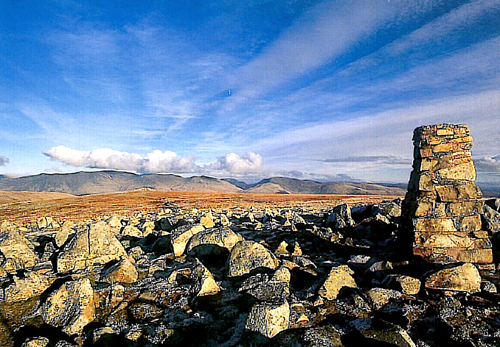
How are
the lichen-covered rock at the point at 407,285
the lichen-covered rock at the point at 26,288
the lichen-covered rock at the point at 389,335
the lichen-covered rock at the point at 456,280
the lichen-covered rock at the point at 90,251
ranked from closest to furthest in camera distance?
the lichen-covered rock at the point at 389,335 < the lichen-covered rock at the point at 456,280 < the lichen-covered rock at the point at 407,285 < the lichen-covered rock at the point at 26,288 < the lichen-covered rock at the point at 90,251

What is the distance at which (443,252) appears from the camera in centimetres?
935

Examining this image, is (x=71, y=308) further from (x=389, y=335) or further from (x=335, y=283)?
(x=389, y=335)

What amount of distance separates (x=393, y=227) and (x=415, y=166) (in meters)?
4.33

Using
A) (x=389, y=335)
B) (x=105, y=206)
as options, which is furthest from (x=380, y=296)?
(x=105, y=206)

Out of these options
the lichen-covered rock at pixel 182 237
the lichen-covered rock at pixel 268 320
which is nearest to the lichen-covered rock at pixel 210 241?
the lichen-covered rock at pixel 182 237

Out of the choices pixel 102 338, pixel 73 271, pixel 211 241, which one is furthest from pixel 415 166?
pixel 73 271

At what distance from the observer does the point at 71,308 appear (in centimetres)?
665

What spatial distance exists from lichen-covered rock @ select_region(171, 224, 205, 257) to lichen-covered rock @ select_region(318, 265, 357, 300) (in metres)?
6.29

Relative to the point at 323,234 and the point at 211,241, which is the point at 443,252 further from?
the point at 211,241

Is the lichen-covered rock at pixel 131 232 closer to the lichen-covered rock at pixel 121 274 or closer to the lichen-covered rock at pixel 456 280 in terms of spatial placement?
the lichen-covered rock at pixel 121 274

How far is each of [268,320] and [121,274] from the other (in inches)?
225

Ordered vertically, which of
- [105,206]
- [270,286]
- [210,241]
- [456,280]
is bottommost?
[105,206]

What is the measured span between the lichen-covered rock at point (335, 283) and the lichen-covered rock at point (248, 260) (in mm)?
1999

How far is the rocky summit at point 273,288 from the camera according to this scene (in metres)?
5.80
